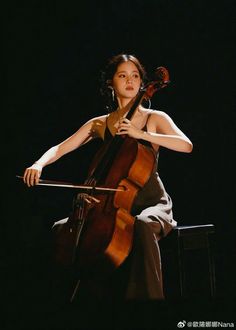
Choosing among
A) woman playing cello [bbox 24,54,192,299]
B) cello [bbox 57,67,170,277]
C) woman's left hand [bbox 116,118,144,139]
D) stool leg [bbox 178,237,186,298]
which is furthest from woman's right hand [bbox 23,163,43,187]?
stool leg [bbox 178,237,186,298]

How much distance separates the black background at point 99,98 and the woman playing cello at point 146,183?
620mm

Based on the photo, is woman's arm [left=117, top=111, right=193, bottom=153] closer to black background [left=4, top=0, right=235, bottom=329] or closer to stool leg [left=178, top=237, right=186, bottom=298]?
stool leg [left=178, top=237, right=186, bottom=298]

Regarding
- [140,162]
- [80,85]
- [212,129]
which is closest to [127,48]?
[80,85]

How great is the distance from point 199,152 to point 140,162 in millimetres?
1032

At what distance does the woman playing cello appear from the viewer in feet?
6.28

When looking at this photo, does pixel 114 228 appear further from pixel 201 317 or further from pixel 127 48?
pixel 127 48

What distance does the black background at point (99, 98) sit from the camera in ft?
9.53

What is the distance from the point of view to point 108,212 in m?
1.93

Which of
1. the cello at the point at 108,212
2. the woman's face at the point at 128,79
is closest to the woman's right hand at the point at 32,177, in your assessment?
the cello at the point at 108,212

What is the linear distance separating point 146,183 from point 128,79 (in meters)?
0.52

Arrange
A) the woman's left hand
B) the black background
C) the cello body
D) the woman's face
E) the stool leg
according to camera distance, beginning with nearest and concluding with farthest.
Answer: the cello body, the woman's left hand, the stool leg, the woman's face, the black background

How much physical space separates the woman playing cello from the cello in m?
0.07

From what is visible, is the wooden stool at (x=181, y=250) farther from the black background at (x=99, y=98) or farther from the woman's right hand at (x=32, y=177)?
the woman's right hand at (x=32, y=177)

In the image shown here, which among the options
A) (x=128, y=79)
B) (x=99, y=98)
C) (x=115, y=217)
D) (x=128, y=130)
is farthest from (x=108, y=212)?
(x=99, y=98)
